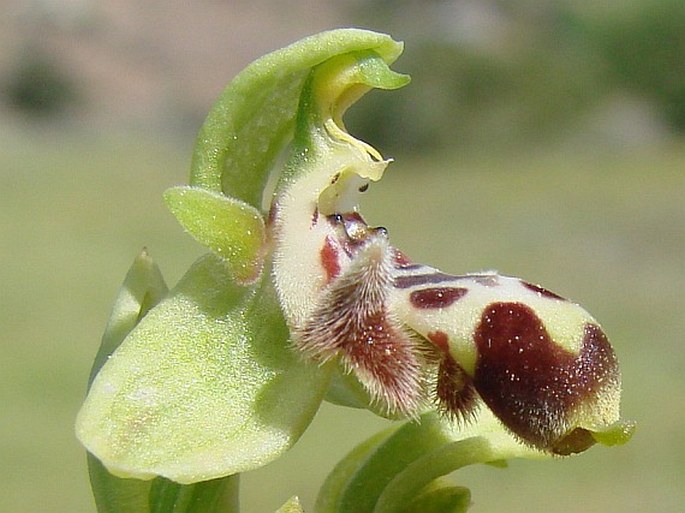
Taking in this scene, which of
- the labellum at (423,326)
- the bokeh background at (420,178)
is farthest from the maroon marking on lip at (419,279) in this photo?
the bokeh background at (420,178)

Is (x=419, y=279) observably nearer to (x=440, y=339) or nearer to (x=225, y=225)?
(x=440, y=339)

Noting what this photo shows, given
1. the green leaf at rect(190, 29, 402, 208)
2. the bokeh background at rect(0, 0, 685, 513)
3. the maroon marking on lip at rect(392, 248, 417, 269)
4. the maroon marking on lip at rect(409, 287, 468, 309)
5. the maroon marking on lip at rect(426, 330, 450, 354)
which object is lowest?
the maroon marking on lip at rect(426, 330, 450, 354)

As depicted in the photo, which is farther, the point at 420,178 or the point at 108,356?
the point at 420,178

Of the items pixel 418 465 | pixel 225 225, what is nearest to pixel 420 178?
pixel 418 465

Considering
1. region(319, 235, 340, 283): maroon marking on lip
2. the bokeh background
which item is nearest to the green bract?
region(319, 235, 340, 283): maroon marking on lip

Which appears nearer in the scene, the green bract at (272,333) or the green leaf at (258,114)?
the green bract at (272,333)

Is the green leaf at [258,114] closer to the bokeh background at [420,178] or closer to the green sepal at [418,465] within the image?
the green sepal at [418,465]

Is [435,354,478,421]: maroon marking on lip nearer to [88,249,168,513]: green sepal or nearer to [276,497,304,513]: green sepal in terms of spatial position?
[276,497,304,513]: green sepal

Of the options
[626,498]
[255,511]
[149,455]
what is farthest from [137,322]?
[626,498]
